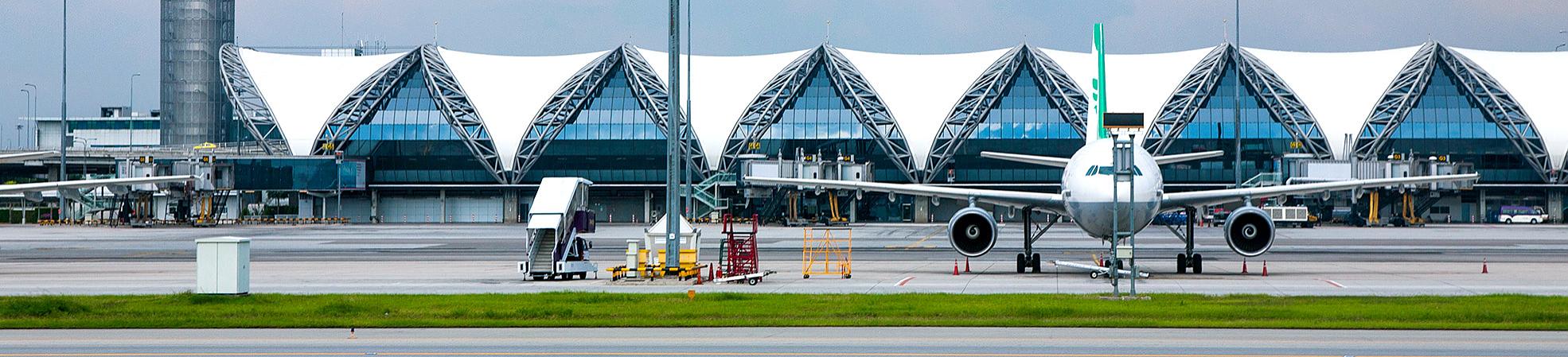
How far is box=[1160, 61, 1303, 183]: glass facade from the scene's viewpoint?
10438cm

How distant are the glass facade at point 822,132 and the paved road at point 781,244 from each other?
53.0 ft

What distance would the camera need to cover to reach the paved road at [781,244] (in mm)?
49719

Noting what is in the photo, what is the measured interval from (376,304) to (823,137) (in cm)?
8288

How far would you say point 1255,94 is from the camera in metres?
105

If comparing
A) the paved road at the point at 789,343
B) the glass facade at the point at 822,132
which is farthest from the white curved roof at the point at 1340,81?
the paved road at the point at 789,343

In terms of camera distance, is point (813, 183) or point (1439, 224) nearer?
point (813, 183)

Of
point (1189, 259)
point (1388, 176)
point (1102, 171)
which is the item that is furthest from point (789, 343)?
point (1388, 176)

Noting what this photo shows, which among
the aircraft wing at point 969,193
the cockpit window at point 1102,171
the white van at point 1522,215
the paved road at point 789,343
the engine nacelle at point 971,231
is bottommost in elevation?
the paved road at point 789,343

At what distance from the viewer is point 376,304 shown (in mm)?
25250

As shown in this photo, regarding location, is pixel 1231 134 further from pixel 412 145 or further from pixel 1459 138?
pixel 412 145

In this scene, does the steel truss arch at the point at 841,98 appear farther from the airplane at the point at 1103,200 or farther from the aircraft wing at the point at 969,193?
the airplane at the point at 1103,200

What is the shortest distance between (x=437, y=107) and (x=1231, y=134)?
5488 cm

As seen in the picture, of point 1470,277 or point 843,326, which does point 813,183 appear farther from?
point 843,326

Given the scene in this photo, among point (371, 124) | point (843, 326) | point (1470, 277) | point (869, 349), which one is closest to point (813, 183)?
point (1470, 277)
